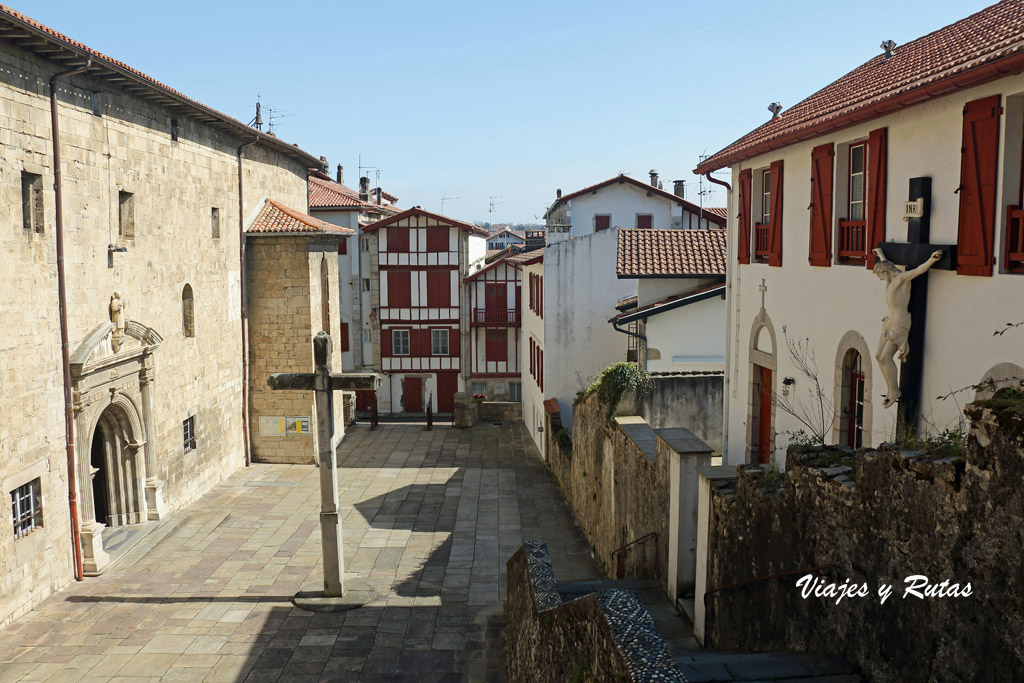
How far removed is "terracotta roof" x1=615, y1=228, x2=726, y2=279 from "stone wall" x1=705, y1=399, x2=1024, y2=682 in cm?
1231

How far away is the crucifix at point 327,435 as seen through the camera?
522 inches

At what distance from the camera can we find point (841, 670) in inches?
230

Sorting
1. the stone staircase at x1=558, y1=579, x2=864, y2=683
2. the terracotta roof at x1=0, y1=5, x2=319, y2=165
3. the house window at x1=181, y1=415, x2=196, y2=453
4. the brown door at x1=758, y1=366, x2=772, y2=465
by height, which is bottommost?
the house window at x1=181, y1=415, x2=196, y2=453

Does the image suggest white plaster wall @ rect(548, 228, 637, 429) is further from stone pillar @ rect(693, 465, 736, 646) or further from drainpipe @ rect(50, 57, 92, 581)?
stone pillar @ rect(693, 465, 736, 646)

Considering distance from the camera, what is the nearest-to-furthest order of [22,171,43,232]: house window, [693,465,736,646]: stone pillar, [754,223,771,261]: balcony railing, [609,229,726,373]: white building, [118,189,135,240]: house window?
[693,465,736,646]: stone pillar
[754,223,771,261]: balcony railing
[22,171,43,232]: house window
[118,189,135,240]: house window
[609,229,726,373]: white building

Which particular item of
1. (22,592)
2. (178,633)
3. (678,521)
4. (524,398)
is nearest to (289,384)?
(178,633)

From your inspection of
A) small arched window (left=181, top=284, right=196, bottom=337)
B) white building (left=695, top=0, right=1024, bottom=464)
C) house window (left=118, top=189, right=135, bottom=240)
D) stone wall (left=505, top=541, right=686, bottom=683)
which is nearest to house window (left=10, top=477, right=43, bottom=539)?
house window (left=118, top=189, right=135, bottom=240)

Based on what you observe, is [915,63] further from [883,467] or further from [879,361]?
[883,467]

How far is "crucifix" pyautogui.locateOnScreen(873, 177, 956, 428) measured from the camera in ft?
26.8

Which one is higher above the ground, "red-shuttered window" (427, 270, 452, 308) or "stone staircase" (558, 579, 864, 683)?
"red-shuttered window" (427, 270, 452, 308)

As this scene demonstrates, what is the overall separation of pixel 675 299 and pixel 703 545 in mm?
10855

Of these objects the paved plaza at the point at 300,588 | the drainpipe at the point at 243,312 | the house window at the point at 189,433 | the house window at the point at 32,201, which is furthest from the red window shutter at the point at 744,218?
the drainpipe at the point at 243,312

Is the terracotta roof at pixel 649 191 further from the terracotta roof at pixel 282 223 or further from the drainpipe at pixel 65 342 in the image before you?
the drainpipe at pixel 65 342

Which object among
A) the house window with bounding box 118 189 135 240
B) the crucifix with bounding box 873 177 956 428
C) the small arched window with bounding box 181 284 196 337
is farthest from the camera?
the small arched window with bounding box 181 284 196 337
